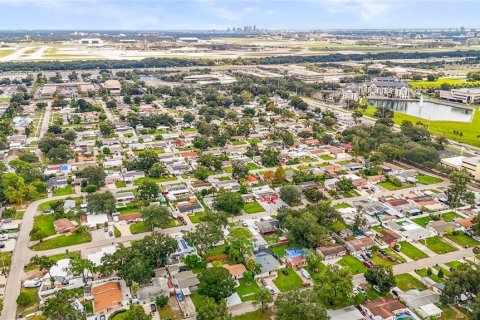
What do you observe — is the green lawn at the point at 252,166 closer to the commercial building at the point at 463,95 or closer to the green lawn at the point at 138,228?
the green lawn at the point at 138,228

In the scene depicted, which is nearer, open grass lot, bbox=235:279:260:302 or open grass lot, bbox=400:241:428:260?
open grass lot, bbox=235:279:260:302

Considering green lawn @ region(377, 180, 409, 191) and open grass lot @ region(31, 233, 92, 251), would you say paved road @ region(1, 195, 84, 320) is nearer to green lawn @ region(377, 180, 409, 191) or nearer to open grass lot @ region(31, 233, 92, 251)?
open grass lot @ region(31, 233, 92, 251)

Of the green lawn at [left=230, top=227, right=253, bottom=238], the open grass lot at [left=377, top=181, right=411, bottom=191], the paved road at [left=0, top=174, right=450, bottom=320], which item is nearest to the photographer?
the paved road at [left=0, top=174, right=450, bottom=320]

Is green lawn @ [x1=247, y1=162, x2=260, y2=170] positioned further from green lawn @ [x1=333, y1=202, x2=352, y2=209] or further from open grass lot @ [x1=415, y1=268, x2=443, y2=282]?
open grass lot @ [x1=415, y1=268, x2=443, y2=282]

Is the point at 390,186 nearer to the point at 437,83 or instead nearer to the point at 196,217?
the point at 196,217

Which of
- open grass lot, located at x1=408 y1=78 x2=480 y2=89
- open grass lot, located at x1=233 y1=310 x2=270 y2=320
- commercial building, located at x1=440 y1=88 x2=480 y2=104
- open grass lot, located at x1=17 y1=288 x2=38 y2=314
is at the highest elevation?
open grass lot, located at x1=408 y1=78 x2=480 y2=89

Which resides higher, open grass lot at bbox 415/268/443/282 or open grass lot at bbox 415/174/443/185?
open grass lot at bbox 415/174/443/185

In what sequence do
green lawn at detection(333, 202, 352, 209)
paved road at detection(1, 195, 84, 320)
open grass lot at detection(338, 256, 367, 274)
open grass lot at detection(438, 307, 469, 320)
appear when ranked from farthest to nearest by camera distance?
green lawn at detection(333, 202, 352, 209) → open grass lot at detection(338, 256, 367, 274) → paved road at detection(1, 195, 84, 320) → open grass lot at detection(438, 307, 469, 320)

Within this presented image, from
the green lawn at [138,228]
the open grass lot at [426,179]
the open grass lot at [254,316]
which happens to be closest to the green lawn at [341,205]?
the open grass lot at [426,179]

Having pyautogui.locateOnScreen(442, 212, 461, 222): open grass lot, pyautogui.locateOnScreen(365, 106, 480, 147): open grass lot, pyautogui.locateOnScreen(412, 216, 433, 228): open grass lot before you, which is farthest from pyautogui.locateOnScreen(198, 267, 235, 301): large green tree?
pyautogui.locateOnScreen(365, 106, 480, 147): open grass lot

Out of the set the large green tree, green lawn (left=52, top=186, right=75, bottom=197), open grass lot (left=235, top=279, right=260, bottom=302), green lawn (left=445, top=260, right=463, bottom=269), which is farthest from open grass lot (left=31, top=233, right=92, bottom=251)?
green lawn (left=445, top=260, right=463, bottom=269)
